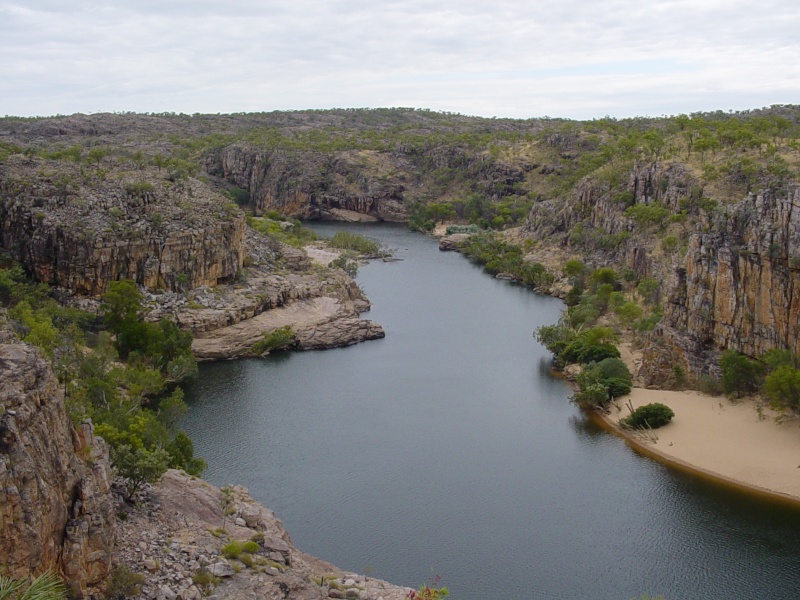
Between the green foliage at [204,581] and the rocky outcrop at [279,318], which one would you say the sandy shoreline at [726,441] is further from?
the green foliage at [204,581]

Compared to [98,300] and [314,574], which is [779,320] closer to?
[314,574]

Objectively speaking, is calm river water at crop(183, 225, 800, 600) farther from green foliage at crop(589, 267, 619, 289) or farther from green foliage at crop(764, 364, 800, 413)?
green foliage at crop(589, 267, 619, 289)

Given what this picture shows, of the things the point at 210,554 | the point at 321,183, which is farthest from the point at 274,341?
the point at 321,183

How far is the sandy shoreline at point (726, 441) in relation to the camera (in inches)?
1699

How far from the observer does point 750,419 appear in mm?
48969

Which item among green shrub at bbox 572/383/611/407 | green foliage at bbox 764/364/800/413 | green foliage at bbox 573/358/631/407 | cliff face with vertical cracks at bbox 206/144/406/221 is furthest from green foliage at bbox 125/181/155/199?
cliff face with vertical cracks at bbox 206/144/406/221

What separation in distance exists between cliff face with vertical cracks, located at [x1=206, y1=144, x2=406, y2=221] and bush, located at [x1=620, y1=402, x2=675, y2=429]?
10165cm

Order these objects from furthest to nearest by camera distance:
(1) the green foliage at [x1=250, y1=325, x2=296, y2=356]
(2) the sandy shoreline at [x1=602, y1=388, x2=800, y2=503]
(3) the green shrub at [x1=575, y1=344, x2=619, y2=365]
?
(1) the green foliage at [x1=250, y1=325, x2=296, y2=356]
(3) the green shrub at [x1=575, y1=344, x2=619, y2=365]
(2) the sandy shoreline at [x1=602, y1=388, x2=800, y2=503]

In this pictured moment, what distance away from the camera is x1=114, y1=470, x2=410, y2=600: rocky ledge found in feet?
82.3

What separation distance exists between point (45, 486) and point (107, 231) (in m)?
49.3

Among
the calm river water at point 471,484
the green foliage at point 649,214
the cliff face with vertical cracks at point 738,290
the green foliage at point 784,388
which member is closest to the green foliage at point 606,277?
the green foliage at point 649,214

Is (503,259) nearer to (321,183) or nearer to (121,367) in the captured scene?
(121,367)

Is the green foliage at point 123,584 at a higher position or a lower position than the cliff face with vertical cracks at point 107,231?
lower

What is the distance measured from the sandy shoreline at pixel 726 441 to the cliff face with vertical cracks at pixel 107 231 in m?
36.7
